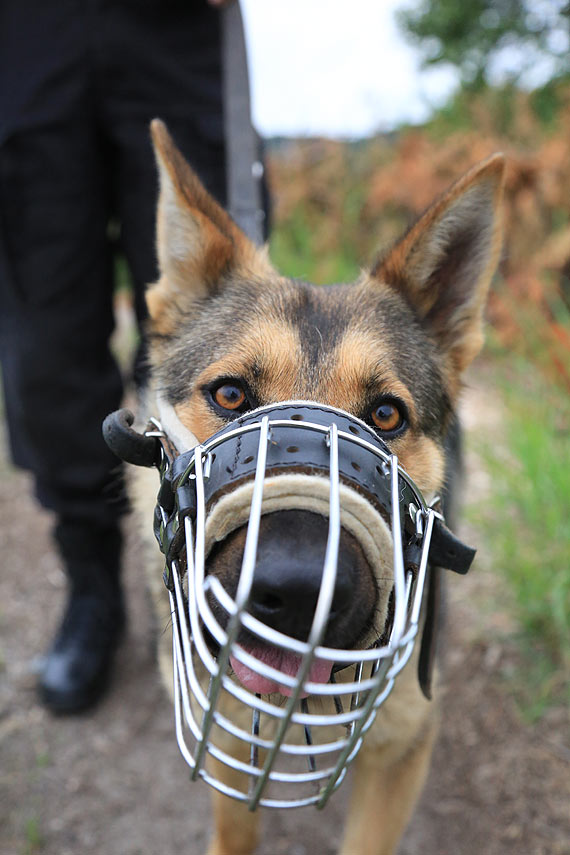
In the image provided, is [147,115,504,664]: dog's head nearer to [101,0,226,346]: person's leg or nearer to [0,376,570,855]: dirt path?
[101,0,226,346]: person's leg

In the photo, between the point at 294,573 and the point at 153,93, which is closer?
the point at 294,573

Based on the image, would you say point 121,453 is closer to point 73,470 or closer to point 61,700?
point 73,470

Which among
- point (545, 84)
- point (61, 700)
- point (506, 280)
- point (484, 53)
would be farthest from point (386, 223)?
point (61, 700)

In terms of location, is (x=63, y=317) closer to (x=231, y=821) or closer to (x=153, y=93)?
(x=153, y=93)

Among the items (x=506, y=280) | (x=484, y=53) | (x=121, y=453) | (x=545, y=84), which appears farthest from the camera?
(x=484, y=53)

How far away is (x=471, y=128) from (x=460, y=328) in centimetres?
691

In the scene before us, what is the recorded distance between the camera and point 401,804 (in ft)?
6.94

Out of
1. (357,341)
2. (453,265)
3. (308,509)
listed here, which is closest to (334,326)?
(357,341)

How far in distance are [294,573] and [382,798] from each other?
1.34 metres

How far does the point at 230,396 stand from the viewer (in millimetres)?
1858

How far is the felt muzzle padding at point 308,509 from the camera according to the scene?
1271mm

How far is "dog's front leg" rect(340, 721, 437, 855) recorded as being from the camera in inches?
82.6

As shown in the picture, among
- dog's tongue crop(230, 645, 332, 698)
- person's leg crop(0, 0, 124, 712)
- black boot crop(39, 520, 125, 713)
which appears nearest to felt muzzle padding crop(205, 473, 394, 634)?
dog's tongue crop(230, 645, 332, 698)

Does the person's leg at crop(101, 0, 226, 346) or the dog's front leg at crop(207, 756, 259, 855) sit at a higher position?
the person's leg at crop(101, 0, 226, 346)
